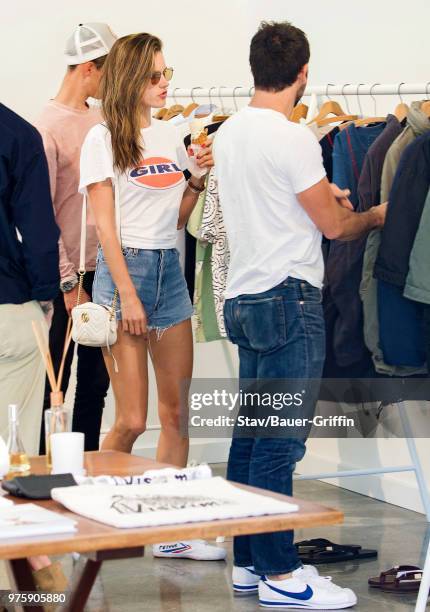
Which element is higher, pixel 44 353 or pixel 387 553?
pixel 44 353

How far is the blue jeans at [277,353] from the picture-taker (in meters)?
3.09

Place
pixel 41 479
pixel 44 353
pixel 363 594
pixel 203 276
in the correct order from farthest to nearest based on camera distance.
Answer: pixel 203 276 → pixel 363 594 → pixel 44 353 → pixel 41 479

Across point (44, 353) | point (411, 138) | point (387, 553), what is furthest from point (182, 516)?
point (387, 553)

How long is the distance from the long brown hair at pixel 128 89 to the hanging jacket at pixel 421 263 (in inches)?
35.9

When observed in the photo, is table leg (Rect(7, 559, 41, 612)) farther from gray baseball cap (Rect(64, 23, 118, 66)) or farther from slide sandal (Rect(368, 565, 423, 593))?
gray baseball cap (Rect(64, 23, 118, 66))

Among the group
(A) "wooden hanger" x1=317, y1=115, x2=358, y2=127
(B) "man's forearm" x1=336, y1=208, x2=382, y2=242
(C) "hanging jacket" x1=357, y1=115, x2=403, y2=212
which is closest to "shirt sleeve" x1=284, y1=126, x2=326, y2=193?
(B) "man's forearm" x1=336, y1=208, x2=382, y2=242

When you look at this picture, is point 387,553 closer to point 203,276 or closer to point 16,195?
point 203,276

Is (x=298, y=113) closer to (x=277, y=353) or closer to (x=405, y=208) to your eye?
(x=405, y=208)

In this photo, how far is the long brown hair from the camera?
3.41m

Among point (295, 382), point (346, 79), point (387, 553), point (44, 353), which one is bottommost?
point (387, 553)

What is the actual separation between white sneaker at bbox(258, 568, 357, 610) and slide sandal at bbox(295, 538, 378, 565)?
487mm

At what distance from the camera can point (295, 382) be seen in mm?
3109

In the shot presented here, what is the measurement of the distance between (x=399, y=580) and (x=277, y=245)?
118 centimetres

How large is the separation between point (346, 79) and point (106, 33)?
1422mm
